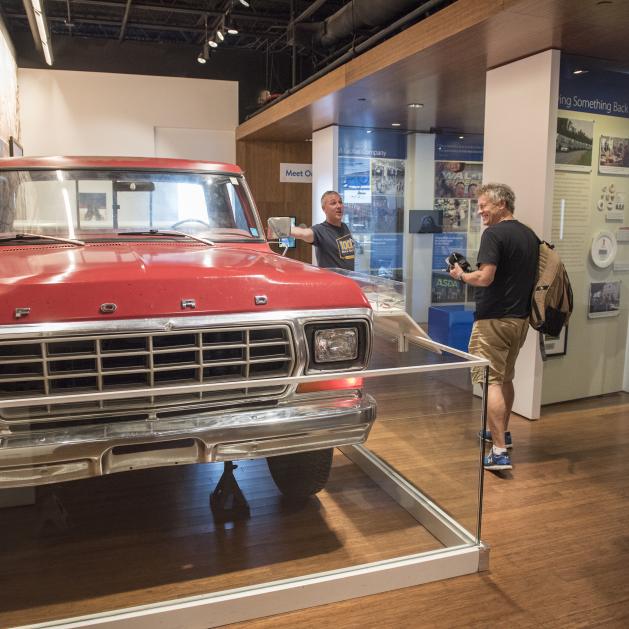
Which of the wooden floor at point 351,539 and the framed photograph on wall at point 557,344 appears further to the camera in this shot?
the framed photograph on wall at point 557,344

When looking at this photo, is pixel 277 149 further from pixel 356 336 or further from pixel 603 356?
pixel 356 336

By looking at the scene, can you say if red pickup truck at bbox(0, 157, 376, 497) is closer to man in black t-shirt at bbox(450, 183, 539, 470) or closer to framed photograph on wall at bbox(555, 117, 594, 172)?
man in black t-shirt at bbox(450, 183, 539, 470)

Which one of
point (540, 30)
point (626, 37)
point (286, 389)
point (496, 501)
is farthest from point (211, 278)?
point (626, 37)

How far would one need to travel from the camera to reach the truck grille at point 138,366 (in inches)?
89.1

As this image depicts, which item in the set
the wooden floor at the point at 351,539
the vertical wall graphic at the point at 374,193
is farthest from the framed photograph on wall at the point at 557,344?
the vertical wall graphic at the point at 374,193

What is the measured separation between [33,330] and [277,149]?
382 inches

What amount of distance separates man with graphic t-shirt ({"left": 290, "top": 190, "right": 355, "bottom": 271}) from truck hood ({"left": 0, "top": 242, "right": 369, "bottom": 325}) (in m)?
2.00

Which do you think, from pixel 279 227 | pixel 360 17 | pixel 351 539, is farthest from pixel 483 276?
pixel 360 17

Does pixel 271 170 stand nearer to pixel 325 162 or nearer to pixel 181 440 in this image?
pixel 325 162

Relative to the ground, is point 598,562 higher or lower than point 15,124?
lower

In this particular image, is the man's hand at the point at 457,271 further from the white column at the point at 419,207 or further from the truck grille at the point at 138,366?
the white column at the point at 419,207

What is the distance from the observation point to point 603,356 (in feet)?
18.1

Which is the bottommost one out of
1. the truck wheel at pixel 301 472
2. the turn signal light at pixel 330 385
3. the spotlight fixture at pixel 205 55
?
the truck wheel at pixel 301 472

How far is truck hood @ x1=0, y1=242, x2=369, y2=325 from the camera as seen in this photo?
2.29m
